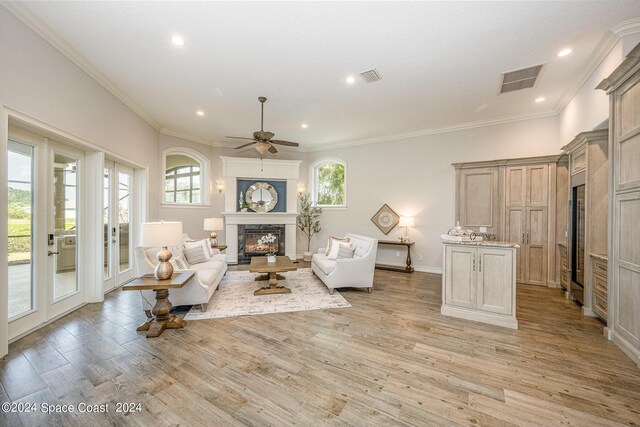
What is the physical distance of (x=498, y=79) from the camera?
366cm

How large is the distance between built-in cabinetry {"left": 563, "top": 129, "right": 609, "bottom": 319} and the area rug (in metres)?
3.18

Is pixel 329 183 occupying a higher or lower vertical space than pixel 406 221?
higher

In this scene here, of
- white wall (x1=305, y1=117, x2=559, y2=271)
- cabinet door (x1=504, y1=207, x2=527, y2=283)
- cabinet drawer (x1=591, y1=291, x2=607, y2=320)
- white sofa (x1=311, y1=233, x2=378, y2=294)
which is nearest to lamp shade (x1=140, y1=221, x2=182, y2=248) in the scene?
white sofa (x1=311, y1=233, x2=378, y2=294)

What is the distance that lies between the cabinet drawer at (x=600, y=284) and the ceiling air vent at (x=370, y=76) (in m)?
3.79

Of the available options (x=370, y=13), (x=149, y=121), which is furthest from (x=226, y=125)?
(x=370, y=13)

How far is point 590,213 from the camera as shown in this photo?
132 inches

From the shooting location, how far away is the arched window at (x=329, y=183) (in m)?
7.20

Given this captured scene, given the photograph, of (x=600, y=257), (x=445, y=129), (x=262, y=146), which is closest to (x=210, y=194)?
(x=262, y=146)

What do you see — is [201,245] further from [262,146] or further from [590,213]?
[590,213]

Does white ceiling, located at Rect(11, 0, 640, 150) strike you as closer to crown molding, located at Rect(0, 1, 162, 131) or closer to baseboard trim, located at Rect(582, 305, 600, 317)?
crown molding, located at Rect(0, 1, 162, 131)

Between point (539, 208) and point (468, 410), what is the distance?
4.51 meters

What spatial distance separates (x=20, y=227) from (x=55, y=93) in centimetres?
156

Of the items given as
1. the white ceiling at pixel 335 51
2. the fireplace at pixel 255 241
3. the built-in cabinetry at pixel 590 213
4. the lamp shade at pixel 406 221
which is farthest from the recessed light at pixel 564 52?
the fireplace at pixel 255 241

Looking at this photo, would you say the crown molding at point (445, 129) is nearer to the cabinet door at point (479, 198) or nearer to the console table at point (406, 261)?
the cabinet door at point (479, 198)
